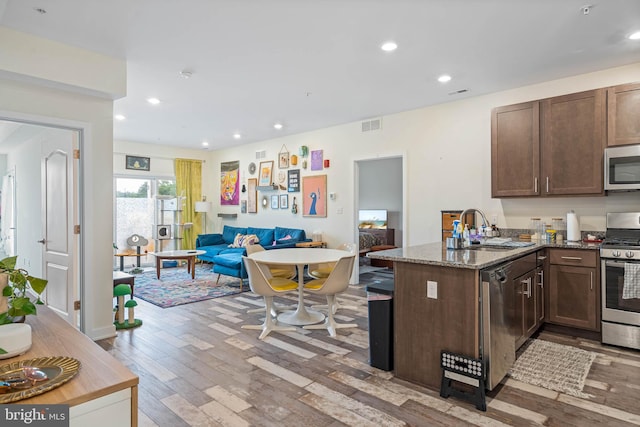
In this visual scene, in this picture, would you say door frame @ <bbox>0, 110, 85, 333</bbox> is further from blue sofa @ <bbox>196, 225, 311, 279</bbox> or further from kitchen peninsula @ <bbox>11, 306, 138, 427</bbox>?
kitchen peninsula @ <bbox>11, 306, 138, 427</bbox>

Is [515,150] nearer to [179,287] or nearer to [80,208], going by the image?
[80,208]

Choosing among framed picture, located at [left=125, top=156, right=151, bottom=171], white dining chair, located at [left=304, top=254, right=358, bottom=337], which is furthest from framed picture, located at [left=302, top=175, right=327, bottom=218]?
framed picture, located at [left=125, top=156, right=151, bottom=171]

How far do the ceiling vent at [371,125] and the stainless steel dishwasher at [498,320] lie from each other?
3417 mm

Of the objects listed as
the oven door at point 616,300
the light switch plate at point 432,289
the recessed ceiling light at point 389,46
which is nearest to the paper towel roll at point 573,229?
the oven door at point 616,300

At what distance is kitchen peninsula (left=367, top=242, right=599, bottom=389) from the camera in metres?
2.38

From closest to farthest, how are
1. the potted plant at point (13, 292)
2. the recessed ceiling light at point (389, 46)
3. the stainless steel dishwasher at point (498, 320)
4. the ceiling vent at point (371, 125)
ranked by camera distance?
the potted plant at point (13, 292)
the stainless steel dishwasher at point (498, 320)
the recessed ceiling light at point (389, 46)
the ceiling vent at point (371, 125)

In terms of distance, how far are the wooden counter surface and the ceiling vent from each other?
5.07m

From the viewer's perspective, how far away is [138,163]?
26.7 feet

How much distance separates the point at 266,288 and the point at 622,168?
3.69 metres

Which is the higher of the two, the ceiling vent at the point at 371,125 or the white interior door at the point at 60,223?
the ceiling vent at the point at 371,125

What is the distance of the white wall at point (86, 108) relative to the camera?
314 centimetres

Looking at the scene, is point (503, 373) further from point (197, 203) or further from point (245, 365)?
point (197, 203)

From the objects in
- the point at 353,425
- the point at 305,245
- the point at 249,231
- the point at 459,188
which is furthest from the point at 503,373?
the point at 249,231

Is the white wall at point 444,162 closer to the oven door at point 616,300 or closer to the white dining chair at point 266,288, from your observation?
the oven door at point 616,300
